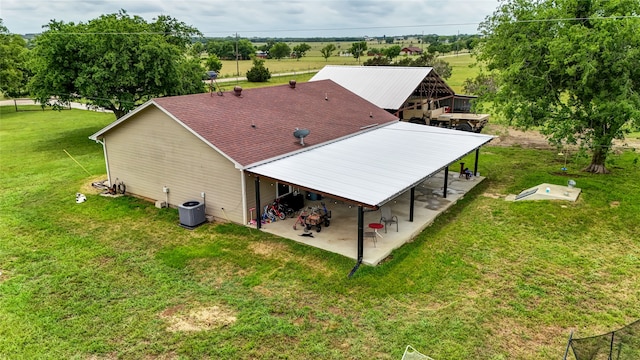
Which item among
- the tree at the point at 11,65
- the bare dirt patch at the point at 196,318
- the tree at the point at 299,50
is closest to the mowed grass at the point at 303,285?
the bare dirt patch at the point at 196,318

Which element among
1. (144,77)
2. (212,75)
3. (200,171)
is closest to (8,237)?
(200,171)

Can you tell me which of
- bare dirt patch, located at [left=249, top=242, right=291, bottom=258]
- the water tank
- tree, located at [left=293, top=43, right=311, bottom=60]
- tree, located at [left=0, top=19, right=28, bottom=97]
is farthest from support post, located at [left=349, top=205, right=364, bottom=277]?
tree, located at [left=293, top=43, right=311, bottom=60]

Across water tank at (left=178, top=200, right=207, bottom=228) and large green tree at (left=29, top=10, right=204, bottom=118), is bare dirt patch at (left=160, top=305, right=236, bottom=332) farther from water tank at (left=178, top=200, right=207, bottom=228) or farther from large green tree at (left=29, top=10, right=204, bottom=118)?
large green tree at (left=29, top=10, right=204, bottom=118)

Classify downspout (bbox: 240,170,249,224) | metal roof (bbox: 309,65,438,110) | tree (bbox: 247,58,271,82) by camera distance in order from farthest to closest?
tree (bbox: 247,58,271,82) → metal roof (bbox: 309,65,438,110) → downspout (bbox: 240,170,249,224)

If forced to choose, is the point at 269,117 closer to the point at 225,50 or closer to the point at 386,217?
the point at 386,217

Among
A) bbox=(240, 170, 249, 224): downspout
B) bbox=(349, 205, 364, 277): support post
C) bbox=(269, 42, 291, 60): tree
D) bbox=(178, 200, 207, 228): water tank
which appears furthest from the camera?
bbox=(269, 42, 291, 60): tree

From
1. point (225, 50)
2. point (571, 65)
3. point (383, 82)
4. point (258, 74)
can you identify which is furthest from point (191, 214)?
point (225, 50)
